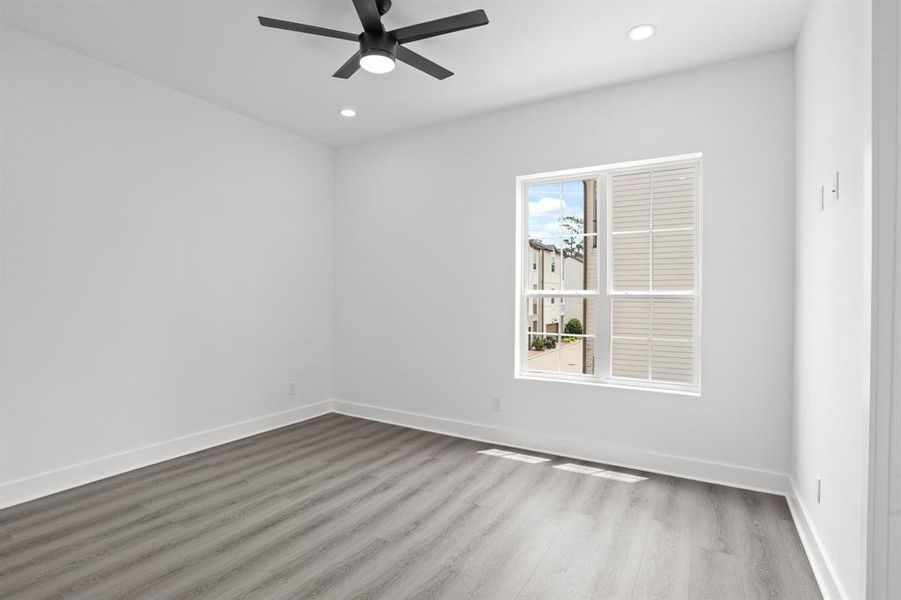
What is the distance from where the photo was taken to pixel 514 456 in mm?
3879

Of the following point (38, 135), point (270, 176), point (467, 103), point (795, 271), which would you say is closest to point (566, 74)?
point (467, 103)

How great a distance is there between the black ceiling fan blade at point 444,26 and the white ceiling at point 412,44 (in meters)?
0.28

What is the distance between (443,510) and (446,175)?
3032 mm

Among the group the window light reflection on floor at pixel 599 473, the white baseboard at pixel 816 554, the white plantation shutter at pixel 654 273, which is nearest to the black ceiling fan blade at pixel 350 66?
the white plantation shutter at pixel 654 273

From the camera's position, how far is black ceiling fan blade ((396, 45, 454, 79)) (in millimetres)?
2729

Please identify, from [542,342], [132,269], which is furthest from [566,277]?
[132,269]

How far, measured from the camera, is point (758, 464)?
3195mm

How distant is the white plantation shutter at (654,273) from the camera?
358 cm

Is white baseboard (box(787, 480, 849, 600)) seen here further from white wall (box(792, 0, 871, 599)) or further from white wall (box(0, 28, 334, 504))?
white wall (box(0, 28, 334, 504))

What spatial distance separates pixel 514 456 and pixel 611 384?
39.5 inches

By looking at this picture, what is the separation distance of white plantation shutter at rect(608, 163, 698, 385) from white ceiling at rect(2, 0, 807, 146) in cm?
87

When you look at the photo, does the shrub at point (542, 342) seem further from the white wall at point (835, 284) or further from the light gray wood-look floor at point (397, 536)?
the white wall at point (835, 284)

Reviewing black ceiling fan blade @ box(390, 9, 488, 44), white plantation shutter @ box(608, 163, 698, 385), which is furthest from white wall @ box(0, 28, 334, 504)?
white plantation shutter @ box(608, 163, 698, 385)

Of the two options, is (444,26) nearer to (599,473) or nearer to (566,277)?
(566,277)
